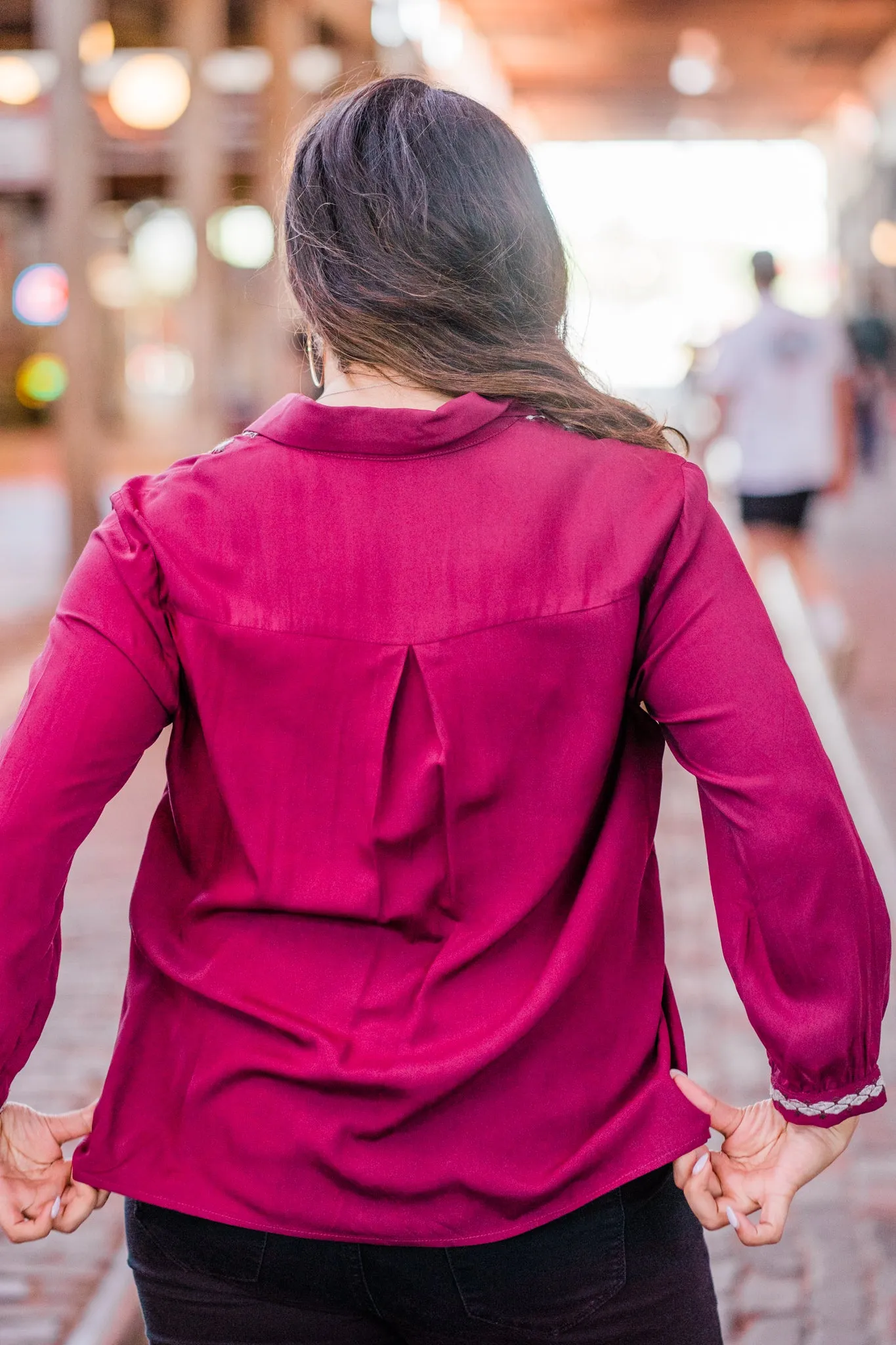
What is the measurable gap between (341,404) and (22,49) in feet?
57.1

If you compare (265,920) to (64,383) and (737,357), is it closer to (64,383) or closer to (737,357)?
(737,357)

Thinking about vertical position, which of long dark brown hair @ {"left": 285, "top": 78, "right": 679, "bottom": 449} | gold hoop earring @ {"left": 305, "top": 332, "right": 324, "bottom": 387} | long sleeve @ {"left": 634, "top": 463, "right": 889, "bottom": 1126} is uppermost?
long dark brown hair @ {"left": 285, "top": 78, "right": 679, "bottom": 449}

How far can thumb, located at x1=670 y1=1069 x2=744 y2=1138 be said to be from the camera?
1356 millimetres

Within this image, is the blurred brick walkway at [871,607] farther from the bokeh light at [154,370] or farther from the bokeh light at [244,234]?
the bokeh light at [154,370]

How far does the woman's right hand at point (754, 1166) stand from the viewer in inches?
55.2

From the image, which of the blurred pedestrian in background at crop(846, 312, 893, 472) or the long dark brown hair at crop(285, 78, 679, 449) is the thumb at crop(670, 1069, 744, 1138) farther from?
the blurred pedestrian in background at crop(846, 312, 893, 472)

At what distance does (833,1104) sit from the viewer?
138 centimetres

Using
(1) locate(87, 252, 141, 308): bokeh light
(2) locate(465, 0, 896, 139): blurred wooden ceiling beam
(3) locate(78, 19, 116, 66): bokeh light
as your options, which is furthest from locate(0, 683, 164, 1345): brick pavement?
(1) locate(87, 252, 141, 308): bokeh light

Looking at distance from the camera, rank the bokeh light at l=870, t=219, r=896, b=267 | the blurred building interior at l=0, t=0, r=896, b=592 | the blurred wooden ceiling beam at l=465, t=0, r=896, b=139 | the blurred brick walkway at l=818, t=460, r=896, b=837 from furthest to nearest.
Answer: the bokeh light at l=870, t=219, r=896, b=267
the blurred wooden ceiling beam at l=465, t=0, r=896, b=139
the blurred building interior at l=0, t=0, r=896, b=592
the blurred brick walkway at l=818, t=460, r=896, b=837

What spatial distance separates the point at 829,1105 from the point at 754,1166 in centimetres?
11

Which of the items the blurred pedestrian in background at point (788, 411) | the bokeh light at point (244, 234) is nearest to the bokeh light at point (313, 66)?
the bokeh light at point (244, 234)

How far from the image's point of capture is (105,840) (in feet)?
19.4

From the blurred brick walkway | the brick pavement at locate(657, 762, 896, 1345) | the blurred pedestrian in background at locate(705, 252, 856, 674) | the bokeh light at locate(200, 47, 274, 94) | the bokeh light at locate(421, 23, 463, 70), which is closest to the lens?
the brick pavement at locate(657, 762, 896, 1345)

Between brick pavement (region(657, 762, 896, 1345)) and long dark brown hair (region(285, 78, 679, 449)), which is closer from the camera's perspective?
long dark brown hair (region(285, 78, 679, 449))
